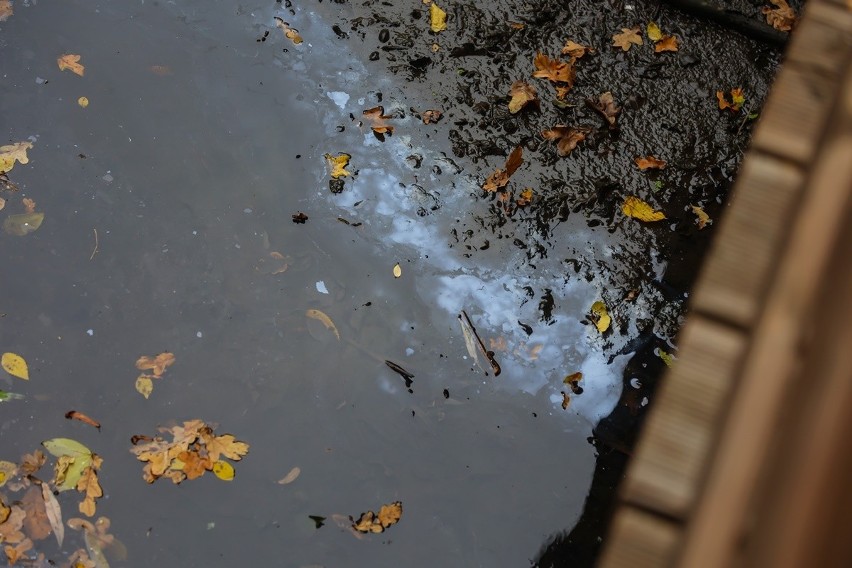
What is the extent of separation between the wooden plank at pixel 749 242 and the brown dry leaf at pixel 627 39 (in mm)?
2669

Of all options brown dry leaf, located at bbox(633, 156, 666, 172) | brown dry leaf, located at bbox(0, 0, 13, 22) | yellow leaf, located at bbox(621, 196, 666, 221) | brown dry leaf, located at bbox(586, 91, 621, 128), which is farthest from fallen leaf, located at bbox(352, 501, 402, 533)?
brown dry leaf, located at bbox(0, 0, 13, 22)

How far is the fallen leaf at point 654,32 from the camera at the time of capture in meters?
3.81

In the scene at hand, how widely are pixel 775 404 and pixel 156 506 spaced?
2.53 metres

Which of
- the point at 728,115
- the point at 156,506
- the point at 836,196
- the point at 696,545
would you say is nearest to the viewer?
the point at 696,545

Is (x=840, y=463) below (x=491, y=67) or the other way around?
below

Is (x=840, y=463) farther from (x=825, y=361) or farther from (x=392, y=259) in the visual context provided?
(x=392, y=259)

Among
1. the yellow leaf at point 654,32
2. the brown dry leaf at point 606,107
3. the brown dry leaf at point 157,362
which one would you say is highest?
the yellow leaf at point 654,32

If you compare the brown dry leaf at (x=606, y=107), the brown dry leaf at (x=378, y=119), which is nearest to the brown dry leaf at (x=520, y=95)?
the brown dry leaf at (x=606, y=107)

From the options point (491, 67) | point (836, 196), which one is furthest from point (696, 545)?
point (491, 67)

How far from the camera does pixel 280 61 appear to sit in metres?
3.68

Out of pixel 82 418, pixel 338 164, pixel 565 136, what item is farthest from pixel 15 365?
pixel 565 136

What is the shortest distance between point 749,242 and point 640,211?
7.24ft

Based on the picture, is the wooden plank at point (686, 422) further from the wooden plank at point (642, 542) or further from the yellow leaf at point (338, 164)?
the yellow leaf at point (338, 164)

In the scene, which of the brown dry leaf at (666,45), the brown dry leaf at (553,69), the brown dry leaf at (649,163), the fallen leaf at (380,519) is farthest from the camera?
the brown dry leaf at (666,45)
